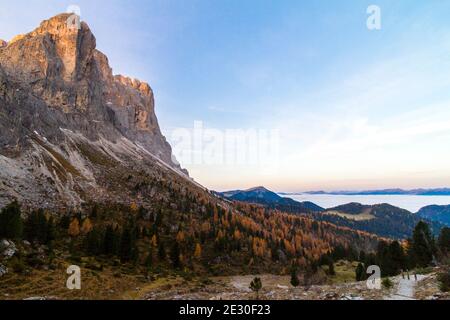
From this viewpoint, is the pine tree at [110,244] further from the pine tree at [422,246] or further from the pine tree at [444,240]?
the pine tree at [444,240]

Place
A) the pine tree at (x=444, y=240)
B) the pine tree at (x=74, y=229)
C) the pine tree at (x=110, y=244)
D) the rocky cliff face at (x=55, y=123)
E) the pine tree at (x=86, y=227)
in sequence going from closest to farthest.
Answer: the pine tree at (x=444, y=240), the pine tree at (x=110, y=244), the pine tree at (x=74, y=229), the pine tree at (x=86, y=227), the rocky cliff face at (x=55, y=123)

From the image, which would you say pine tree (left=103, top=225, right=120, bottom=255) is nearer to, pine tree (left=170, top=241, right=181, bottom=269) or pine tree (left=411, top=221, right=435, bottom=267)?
pine tree (left=170, top=241, right=181, bottom=269)

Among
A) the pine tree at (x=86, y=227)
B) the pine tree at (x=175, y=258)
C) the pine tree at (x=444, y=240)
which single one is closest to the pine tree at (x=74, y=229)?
the pine tree at (x=86, y=227)

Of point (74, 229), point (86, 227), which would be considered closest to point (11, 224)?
point (74, 229)

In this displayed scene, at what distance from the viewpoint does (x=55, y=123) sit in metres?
132

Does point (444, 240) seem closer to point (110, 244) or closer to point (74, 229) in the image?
point (110, 244)

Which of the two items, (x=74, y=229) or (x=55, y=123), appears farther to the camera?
(x=55, y=123)

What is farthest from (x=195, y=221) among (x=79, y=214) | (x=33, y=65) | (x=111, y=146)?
(x=33, y=65)

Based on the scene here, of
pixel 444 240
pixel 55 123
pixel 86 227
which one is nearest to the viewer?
pixel 444 240

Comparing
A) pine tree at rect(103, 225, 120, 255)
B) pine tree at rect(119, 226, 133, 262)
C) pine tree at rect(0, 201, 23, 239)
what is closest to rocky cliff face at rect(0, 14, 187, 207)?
pine tree at rect(0, 201, 23, 239)

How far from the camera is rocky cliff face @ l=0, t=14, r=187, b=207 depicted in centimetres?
8831

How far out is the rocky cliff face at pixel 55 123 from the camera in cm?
8831
